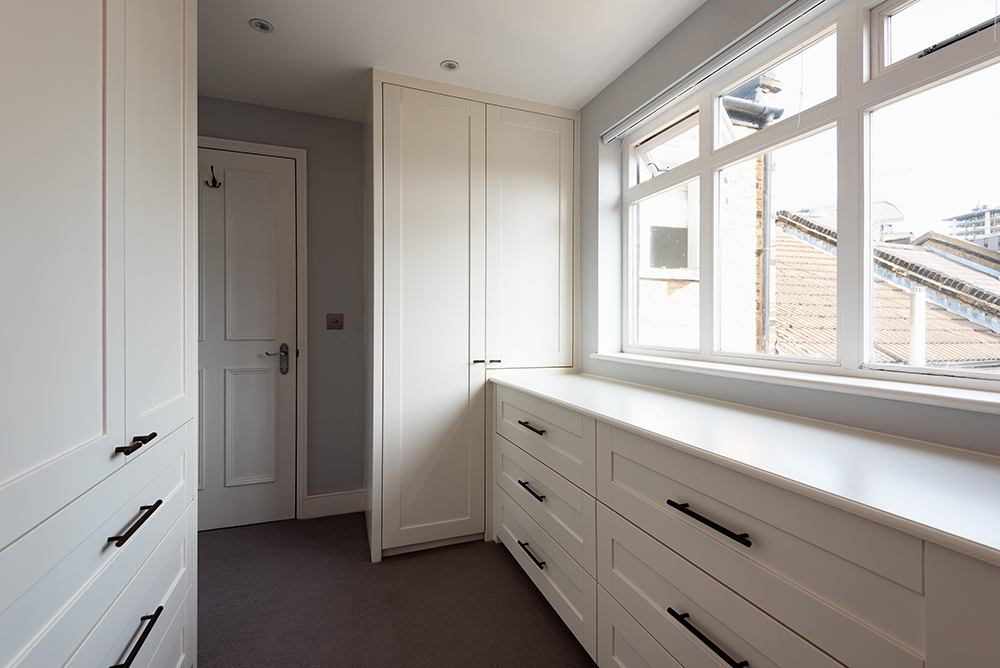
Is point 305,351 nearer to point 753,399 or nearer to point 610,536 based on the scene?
point 610,536

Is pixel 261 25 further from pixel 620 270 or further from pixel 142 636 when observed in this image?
pixel 142 636

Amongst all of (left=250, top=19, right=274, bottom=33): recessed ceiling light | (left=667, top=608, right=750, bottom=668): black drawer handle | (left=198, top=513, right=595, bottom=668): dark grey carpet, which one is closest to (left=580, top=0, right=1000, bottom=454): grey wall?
(left=667, top=608, right=750, bottom=668): black drawer handle

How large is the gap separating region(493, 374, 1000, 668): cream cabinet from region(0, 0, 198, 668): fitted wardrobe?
3.89 feet

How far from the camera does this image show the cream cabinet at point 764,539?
613 millimetres

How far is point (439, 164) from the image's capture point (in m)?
2.25

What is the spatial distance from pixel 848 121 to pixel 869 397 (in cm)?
83

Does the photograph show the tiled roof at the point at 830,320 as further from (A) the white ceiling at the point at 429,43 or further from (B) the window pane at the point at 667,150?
(A) the white ceiling at the point at 429,43

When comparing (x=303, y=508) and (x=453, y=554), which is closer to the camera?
(x=453, y=554)

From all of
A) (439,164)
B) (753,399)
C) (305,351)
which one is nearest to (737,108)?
(753,399)

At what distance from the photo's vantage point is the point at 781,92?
1.57 m

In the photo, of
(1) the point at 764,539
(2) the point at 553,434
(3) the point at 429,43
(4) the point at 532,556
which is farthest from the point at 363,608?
(3) the point at 429,43

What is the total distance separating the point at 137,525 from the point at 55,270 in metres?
0.60

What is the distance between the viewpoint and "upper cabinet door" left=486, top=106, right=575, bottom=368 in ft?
7.75

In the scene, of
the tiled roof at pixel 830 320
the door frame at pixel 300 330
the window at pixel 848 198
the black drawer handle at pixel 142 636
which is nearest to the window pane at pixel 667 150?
the window at pixel 848 198
